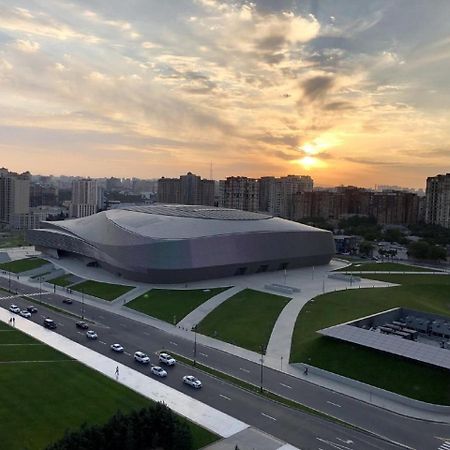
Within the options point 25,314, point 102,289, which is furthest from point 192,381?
point 102,289

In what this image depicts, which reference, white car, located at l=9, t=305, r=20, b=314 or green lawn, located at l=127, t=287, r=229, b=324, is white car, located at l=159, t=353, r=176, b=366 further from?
white car, located at l=9, t=305, r=20, b=314

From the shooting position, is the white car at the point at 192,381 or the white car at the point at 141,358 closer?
the white car at the point at 192,381

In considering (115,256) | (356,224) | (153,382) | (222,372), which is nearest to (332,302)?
(222,372)

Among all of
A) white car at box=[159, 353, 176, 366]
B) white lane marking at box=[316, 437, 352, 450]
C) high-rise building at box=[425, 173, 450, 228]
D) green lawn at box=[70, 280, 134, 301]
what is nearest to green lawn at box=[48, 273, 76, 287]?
green lawn at box=[70, 280, 134, 301]

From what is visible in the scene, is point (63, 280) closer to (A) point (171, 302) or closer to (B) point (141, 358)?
(A) point (171, 302)

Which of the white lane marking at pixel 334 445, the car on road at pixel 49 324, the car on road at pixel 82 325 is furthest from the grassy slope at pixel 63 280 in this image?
the white lane marking at pixel 334 445

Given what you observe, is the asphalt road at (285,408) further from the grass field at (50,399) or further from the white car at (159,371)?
the grass field at (50,399)

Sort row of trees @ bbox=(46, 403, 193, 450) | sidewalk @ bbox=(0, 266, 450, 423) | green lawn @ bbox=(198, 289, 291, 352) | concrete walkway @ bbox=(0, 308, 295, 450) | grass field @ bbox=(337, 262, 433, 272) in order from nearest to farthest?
row of trees @ bbox=(46, 403, 193, 450) < concrete walkway @ bbox=(0, 308, 295, 450) < sidewalk @ bbox=(0, 266, 450, 423) < green lawn @ bbox=(198, 289, 291, 352) < grass field @ bbox=(337, 262, 433, 272)
